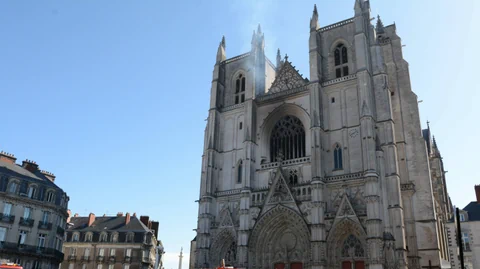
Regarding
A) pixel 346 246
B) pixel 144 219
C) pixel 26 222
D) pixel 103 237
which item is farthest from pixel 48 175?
pixel 346 246

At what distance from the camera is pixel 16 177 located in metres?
26.7

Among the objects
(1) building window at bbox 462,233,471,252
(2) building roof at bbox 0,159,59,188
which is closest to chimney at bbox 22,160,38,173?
(2) building roof at bbox 0,159,59,188

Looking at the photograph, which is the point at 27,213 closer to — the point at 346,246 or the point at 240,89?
the point at 240,89

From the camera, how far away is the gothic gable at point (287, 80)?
31631 millimetres

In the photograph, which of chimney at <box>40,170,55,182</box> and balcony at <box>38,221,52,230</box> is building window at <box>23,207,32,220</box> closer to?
balcony at <box>38,221,52,230</box>

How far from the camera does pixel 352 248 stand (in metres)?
24.4

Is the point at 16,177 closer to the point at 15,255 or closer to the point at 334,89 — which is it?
the point at 15,255

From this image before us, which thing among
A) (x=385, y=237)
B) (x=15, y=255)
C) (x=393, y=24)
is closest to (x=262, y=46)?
(x=393, y=24)

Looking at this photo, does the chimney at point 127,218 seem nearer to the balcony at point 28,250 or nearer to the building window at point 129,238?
the building window at point 129,238

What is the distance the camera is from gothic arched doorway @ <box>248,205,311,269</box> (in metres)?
26.4

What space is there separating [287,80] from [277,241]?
12223mm

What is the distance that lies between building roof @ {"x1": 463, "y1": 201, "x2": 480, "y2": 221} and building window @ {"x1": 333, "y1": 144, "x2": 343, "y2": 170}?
13364mm

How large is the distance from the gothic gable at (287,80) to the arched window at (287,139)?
2.51 metres

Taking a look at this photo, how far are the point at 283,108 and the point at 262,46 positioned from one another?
6.62 meters
